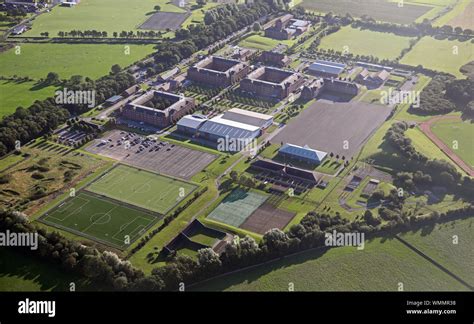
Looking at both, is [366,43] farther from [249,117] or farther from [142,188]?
[142,188]

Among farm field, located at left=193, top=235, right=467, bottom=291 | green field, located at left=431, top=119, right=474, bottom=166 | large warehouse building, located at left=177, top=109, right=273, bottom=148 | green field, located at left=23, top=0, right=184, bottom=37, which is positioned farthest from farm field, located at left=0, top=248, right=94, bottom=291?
green field, located at left=23, top=0, right=184, bottom=37

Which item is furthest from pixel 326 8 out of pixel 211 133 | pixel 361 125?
pixel 211 133

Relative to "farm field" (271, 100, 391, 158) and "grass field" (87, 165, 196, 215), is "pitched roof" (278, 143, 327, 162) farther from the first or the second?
"grass field" (87, 165, 196, 215)

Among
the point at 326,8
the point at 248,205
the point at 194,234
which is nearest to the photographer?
the point at 194,234

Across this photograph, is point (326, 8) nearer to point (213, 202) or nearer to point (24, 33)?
point (24, 33)

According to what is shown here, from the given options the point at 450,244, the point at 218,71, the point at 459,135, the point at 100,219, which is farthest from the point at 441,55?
the point at 100,219

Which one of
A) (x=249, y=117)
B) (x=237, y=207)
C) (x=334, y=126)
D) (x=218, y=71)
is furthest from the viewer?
(x=218, y=71)

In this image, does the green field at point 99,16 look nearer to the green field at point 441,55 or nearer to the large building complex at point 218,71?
the large building complex at point 218,71
